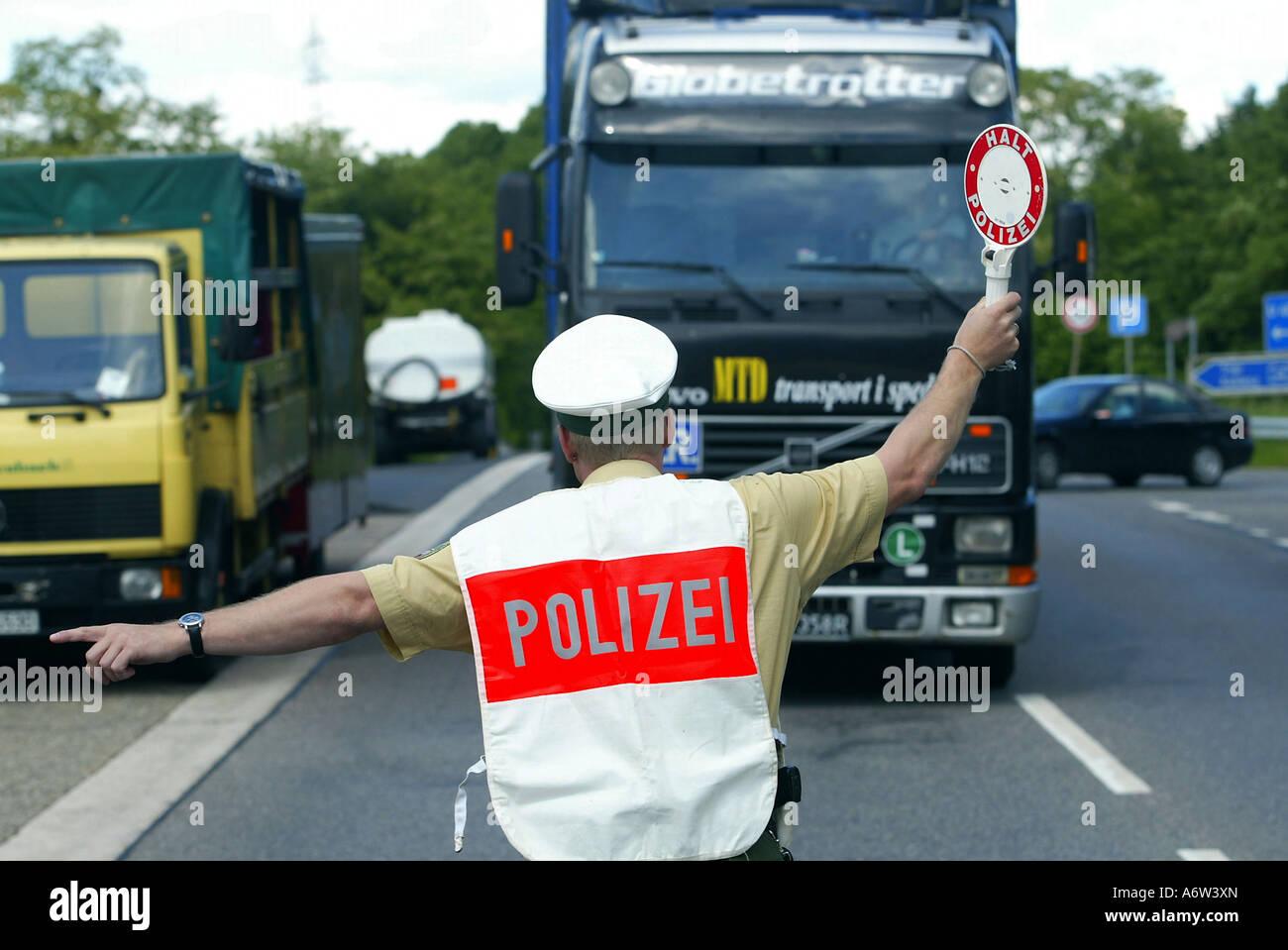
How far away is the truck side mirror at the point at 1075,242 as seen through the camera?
8.86m

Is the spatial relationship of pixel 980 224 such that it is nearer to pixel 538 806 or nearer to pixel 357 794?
pixel 538 806

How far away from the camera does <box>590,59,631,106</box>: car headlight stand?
8797mm

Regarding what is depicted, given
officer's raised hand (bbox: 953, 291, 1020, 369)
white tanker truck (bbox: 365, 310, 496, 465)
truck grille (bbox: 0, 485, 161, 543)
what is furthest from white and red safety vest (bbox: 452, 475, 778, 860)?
white tanker truck (bbox: 365, 310, 496, 465)

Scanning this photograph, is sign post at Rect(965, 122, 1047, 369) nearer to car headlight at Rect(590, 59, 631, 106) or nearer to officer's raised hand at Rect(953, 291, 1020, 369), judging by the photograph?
officer's raised hand at Rect(953, 291, 1020, 369)

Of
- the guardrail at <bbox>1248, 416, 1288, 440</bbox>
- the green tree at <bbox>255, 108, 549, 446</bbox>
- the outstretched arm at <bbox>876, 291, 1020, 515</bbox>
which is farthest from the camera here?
the green tree at <bbox>255, 108, 549, 446</bbox>

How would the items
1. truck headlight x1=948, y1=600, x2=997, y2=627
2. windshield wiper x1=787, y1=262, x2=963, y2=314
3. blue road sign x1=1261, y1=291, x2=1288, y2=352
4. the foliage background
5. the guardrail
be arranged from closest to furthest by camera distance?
windshield wiper x1=787, y1=262, x2=963, y2=314 → truck headlight x1=948, y1=600, x2=997, y2=627 → blue road sign x1=1261, y1=291, x2=1288, y2=352 → the guardrail → the foliage background

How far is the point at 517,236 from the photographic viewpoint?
898cm

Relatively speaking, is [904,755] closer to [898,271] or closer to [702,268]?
[898,271]

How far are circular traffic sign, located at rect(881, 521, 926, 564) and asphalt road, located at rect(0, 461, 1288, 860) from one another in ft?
2.68

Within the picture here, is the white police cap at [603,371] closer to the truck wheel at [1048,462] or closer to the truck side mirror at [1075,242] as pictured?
the truck side mirror at [1075,242]

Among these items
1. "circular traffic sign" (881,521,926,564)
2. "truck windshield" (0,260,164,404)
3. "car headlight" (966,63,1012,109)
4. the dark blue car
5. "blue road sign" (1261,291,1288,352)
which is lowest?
the dark blue car

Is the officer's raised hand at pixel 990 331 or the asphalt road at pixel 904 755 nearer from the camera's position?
the officer's raised hand at pixel 990 331

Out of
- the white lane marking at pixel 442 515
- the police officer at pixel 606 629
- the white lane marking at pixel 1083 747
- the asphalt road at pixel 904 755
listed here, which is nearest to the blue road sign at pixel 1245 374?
the white lane marking at pixel 442 515

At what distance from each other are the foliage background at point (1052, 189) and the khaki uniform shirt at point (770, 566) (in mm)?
41637
